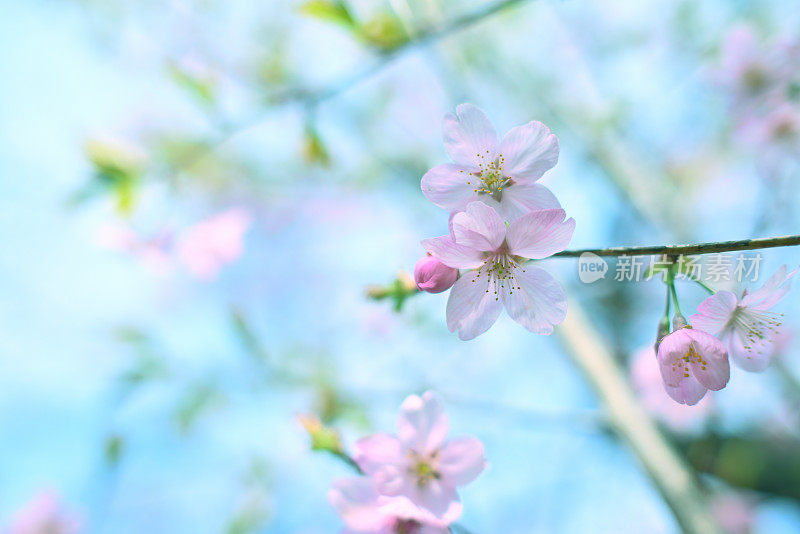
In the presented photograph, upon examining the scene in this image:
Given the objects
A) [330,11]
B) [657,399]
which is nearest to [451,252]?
[330,11]

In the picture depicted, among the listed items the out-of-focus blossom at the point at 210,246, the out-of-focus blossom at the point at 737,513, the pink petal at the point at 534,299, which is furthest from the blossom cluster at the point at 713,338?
the out-of-focus blossom at the point at 737,513

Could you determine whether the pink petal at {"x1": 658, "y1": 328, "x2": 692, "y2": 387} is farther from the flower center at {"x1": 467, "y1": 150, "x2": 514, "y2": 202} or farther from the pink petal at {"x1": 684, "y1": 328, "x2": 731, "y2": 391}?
the flower center at {"x1": 467, "y1": 150, "x2": 514, "y2": 202}

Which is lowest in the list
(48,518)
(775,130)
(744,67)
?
(48,518)

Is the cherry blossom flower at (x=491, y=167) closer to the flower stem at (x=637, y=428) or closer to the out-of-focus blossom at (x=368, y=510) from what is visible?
the out-of-focus blossom at (x=368, y=510)

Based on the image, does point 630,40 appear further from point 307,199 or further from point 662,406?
point 307,199

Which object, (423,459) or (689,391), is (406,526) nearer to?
(423,459)
